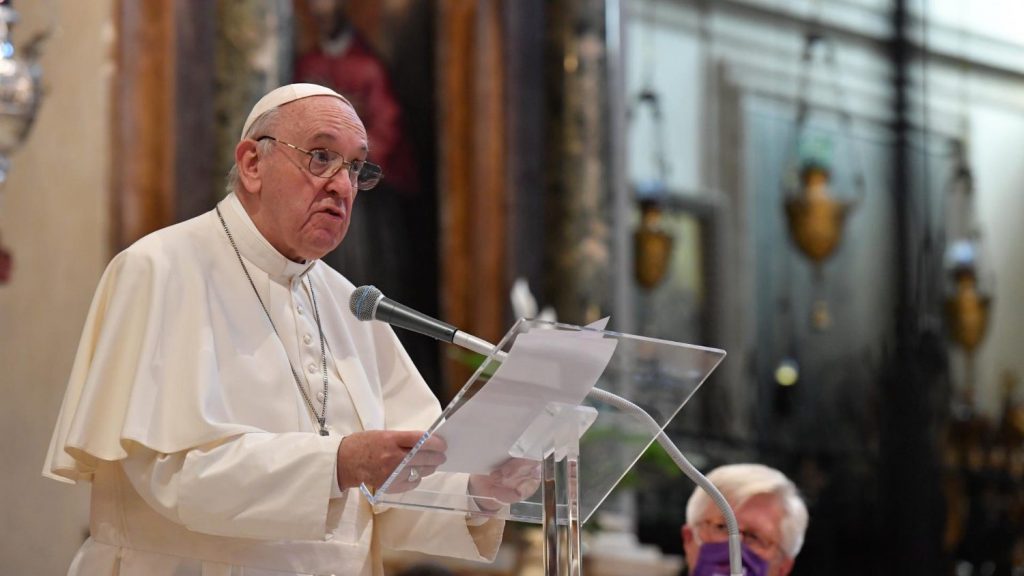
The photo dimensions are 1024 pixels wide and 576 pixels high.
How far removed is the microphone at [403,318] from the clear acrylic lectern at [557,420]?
0.48ft

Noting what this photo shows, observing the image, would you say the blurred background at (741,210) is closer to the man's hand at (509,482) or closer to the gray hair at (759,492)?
the gray hair at (759,492)

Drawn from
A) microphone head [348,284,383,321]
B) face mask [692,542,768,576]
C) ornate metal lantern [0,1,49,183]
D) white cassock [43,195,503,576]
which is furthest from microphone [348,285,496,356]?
ornate metal lantern [0,1,49,183]

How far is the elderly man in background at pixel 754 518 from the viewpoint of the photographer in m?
3.96

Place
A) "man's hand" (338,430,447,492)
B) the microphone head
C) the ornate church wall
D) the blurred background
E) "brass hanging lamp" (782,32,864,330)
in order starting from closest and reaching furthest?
"man's hand" (338,430,447,492) → the microphone head → the ornate church wall → the blurred background → "brass hanging lamp" (782,32,864,330)

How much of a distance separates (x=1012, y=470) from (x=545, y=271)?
3.14 m

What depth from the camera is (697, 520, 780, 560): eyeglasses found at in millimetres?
3959

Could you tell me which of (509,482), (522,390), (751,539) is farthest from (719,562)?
(522,390)

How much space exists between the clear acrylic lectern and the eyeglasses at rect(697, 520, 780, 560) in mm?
1034

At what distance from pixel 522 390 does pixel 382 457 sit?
13.4 inches

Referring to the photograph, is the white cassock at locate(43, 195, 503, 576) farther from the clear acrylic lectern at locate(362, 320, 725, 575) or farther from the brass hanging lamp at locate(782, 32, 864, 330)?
the brass hanging lamp at locate(782, 32, 864, 330)

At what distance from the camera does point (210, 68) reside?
23.8ft

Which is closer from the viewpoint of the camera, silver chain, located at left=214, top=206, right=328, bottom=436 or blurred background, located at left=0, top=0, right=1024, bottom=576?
silver chain, located at left=214, top=206, right=328, bottom=436

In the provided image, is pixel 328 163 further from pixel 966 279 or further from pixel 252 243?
pixel 966 279

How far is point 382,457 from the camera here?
2.81 metres
